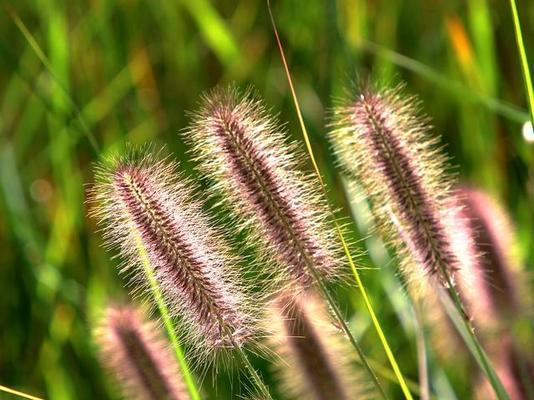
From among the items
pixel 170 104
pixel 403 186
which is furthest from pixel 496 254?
pixel 170 104

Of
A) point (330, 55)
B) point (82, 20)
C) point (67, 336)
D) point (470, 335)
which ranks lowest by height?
point (470, 335)

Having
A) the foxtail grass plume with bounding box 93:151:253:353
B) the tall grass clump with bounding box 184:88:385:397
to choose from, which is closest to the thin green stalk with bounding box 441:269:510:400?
the tall grass clump with bounding box 184:88:385:397

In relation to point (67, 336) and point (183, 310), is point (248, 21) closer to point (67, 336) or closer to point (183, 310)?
point (67, 336)

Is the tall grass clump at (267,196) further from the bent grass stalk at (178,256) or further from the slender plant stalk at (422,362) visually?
the slender plant stalk at (422,362)

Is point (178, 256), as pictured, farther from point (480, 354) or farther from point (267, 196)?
point (480, 354)

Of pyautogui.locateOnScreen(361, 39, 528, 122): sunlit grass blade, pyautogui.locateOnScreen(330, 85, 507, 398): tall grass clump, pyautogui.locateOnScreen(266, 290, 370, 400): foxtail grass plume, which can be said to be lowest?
pyautogui.locateOnScreen(266, 290, 370, 400): foxtail grass plume

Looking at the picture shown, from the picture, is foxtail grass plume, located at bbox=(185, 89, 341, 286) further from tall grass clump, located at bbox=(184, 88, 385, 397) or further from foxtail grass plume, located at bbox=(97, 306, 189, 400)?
foxtail grass plume, located at bbox=(97, 306, 189, 400)

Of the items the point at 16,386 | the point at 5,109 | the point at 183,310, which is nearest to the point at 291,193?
the point at 183,310
